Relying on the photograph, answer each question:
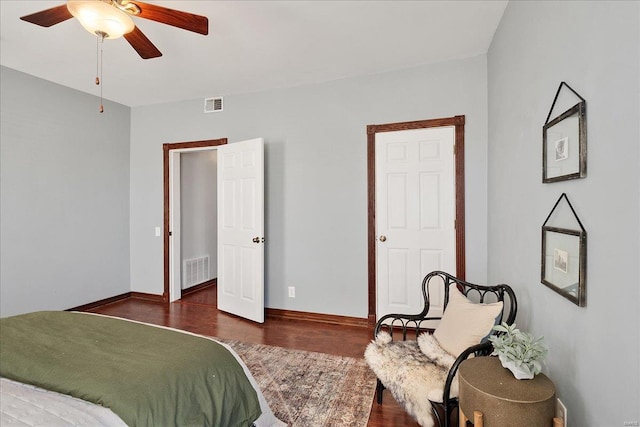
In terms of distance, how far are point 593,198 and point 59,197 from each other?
4.85 meters

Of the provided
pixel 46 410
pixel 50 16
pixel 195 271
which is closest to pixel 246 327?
pixel 195 271

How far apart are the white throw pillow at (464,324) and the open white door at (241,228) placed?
2.22 metres

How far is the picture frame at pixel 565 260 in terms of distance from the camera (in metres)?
1.21

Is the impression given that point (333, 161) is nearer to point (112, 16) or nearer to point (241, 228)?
point (241, 228)

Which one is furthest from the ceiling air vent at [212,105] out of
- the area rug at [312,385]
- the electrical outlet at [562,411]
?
the electrical outlet at [562,411]

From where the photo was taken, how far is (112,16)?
5.86 feet

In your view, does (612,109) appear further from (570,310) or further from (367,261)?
(367,261)

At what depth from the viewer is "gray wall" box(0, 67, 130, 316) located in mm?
3439

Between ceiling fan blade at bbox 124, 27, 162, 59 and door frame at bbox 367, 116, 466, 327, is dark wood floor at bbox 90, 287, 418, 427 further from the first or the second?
ceiling fan blade at bbox 124, 27, 162, 59

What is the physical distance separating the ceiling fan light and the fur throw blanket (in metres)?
2.41

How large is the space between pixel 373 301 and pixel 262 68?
270 centimetres

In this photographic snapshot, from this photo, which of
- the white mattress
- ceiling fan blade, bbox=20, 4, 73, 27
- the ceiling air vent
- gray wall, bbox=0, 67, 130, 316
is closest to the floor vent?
gray wall, bbox=0, 67, 130, 316

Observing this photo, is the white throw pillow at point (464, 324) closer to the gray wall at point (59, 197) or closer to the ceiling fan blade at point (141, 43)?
the ceiling fan blade at point (141, 43)

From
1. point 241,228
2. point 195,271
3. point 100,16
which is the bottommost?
point 195,271
